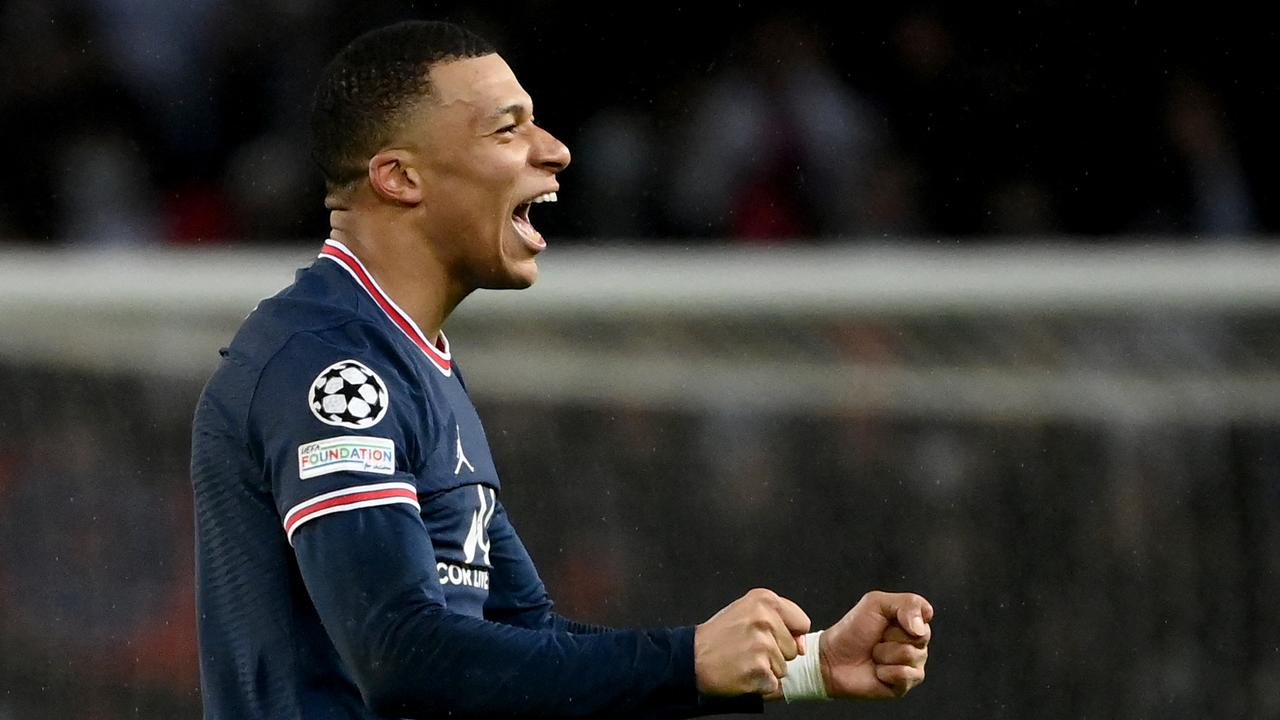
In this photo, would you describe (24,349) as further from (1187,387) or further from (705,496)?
(1187,387)

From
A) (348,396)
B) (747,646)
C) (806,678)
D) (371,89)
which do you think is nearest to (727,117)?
(371,89)

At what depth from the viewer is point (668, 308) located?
321 cm

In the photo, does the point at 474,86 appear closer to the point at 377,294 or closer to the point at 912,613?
the point at 377,294

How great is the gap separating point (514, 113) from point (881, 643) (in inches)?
26.0

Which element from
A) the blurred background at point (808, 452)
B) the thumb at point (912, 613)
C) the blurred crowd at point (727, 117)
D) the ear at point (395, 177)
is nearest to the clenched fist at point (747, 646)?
the thumb at point (912, 613)

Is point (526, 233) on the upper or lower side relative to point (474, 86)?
lower

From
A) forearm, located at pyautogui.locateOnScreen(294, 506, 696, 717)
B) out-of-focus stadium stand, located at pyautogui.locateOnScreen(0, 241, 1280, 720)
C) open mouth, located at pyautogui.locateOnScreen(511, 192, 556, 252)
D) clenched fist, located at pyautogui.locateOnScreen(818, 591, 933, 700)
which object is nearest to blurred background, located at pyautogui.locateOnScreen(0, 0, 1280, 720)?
out-of-focus stadium stand, located at pyautogui.locateOnScreen(0, 241, 1280, 720)

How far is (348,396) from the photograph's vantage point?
5.49 feet

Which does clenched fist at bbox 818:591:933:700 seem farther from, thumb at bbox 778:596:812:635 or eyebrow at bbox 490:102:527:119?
eyebrow at bbox 490:102:527:119

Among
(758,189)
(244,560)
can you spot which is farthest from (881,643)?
(758,189)

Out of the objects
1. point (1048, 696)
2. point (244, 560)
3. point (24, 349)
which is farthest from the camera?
point (1048, 696)

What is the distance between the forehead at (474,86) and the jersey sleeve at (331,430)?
310 millimetres

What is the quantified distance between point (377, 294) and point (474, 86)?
241mm

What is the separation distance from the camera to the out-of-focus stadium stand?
317 cm
